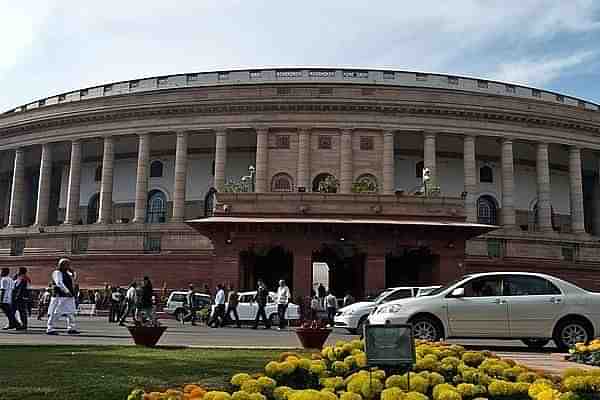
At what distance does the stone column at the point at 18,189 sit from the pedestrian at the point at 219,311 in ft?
114

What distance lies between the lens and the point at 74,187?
170 ft

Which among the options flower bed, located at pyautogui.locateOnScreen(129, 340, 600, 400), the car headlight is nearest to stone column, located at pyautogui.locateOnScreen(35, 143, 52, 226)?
the car headlight

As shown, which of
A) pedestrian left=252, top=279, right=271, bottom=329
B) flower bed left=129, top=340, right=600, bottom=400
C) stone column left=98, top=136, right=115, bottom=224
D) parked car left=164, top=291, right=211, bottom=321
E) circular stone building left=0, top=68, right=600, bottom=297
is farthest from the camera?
stone column left=98, top=136, right=115, bottom=224

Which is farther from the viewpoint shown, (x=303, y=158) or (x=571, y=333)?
(x=303, y=158)

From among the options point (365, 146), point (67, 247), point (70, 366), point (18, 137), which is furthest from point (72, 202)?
point (70, 366)

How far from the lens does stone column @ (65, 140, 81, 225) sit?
51344 millimetres

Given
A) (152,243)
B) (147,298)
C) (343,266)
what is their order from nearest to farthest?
(147,298) → (343,266) → (152,243)

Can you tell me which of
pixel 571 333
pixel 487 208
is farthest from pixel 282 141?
pixel 571 333

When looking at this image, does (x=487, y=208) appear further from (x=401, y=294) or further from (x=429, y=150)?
(x=401, y=294)

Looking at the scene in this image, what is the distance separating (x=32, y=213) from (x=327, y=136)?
99.9 ft

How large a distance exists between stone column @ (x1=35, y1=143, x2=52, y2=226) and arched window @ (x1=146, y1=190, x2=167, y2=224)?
26.3 feet

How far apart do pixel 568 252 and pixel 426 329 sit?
37904 mm

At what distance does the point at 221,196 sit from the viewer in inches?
1242

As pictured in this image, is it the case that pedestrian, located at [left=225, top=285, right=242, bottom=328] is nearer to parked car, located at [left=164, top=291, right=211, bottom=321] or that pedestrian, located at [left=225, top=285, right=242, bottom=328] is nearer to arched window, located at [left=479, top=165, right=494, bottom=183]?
parked car, located at [left=164, top=291, right=211, bottom=321]
